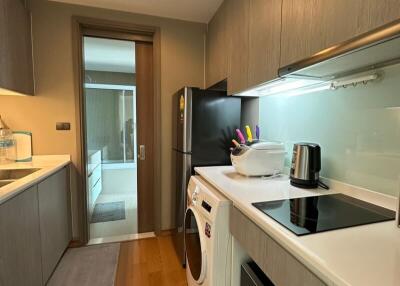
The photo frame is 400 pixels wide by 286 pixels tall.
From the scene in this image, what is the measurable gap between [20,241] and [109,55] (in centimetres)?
275

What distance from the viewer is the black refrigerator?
1795mm

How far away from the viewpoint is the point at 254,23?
1344 mm

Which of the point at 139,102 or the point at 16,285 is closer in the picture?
the point at 16,285

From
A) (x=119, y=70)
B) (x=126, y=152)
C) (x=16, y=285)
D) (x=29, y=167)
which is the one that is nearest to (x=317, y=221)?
(x=16, y=285)

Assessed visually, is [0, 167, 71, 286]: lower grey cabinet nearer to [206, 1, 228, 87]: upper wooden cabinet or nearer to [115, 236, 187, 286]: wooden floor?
[115, 236, 187, 286]: wooden floor

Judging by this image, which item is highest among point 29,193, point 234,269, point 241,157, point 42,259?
point 241,157

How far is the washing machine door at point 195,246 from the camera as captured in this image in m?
1.23

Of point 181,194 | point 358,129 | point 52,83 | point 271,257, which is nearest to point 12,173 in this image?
point 52,83

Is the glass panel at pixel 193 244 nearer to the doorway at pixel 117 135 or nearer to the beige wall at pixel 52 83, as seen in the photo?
the doorway at pixel 117 135

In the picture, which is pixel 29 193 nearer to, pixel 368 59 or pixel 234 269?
pixel 234 269

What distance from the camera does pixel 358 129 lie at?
1057mm

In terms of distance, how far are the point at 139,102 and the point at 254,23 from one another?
1521 mm

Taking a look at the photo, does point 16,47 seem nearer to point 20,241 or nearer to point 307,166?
point 20,241

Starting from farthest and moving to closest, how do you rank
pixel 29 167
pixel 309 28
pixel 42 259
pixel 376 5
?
pixel 29 167, pixel 42 259, pixel 309 28, pixel 376 5
